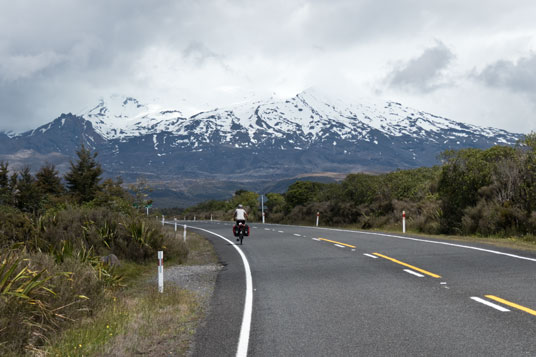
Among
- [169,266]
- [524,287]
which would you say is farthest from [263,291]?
[169,266]

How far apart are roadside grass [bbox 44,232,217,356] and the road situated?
35 centimetres

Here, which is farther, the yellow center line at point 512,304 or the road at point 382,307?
the yellow center line at point 512,304

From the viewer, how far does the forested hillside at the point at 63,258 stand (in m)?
6.43

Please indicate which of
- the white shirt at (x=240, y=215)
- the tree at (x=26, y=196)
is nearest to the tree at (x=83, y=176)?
the tree at (x=26, y=196)

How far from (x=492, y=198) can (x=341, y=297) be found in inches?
586

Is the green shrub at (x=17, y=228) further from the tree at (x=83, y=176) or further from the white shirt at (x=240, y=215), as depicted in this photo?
the tree at (x=83, y=176)

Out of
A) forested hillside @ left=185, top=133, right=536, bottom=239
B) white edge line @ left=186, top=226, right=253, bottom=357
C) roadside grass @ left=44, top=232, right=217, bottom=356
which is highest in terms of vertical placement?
forested hillside @ left=185, top=133, right=536, bottom=239

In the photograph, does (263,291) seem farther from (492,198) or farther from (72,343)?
(492,198)

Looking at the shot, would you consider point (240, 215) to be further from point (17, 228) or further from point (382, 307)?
point (382, 307)

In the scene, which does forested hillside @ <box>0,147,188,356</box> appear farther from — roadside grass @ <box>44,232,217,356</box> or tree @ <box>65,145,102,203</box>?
tree @ <box>65,145,102,203</box>

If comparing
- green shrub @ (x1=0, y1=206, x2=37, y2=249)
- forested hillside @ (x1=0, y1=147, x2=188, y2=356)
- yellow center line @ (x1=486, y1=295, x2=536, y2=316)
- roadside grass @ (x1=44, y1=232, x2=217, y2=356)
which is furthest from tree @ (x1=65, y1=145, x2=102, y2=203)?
yellow center line @ (x1=486, y1=295, x2=536, y2=316)

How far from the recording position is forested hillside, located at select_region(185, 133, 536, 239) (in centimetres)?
1931

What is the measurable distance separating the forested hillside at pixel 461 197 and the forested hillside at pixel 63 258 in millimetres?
11766

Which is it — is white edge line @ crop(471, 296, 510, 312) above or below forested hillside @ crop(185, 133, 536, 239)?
below
